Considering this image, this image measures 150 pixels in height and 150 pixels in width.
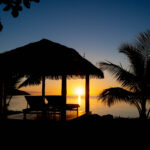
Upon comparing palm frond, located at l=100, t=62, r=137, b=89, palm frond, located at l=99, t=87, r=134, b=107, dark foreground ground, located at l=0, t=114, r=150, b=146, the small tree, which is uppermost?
the small tree

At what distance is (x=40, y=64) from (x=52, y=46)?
2.17 feet

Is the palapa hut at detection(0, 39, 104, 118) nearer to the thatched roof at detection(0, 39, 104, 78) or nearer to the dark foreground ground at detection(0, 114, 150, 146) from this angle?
the thatched roof at detection(0, 39, 104, 78)

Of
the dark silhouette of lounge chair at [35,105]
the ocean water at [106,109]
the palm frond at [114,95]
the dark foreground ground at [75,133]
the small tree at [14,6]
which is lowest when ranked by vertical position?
the ocean water at [106,109]

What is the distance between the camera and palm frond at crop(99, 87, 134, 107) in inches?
231

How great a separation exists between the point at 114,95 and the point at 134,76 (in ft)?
3.26

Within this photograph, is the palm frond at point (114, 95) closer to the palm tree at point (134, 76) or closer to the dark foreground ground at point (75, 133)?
the palm tree at point (134, 76)

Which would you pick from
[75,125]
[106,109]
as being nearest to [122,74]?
[75,125]

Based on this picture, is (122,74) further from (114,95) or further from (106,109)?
(106,109)

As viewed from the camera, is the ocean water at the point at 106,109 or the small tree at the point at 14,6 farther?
the ocean water at the point at 106,109

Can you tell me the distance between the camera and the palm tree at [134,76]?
19.1 feet

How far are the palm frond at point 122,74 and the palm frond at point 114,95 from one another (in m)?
0.28

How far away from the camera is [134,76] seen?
5.93m

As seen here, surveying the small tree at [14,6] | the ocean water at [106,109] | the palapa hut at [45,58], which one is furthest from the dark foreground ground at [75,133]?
the ocean water at [106,109]

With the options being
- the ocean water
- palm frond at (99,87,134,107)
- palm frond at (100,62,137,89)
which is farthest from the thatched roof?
the ocean water
